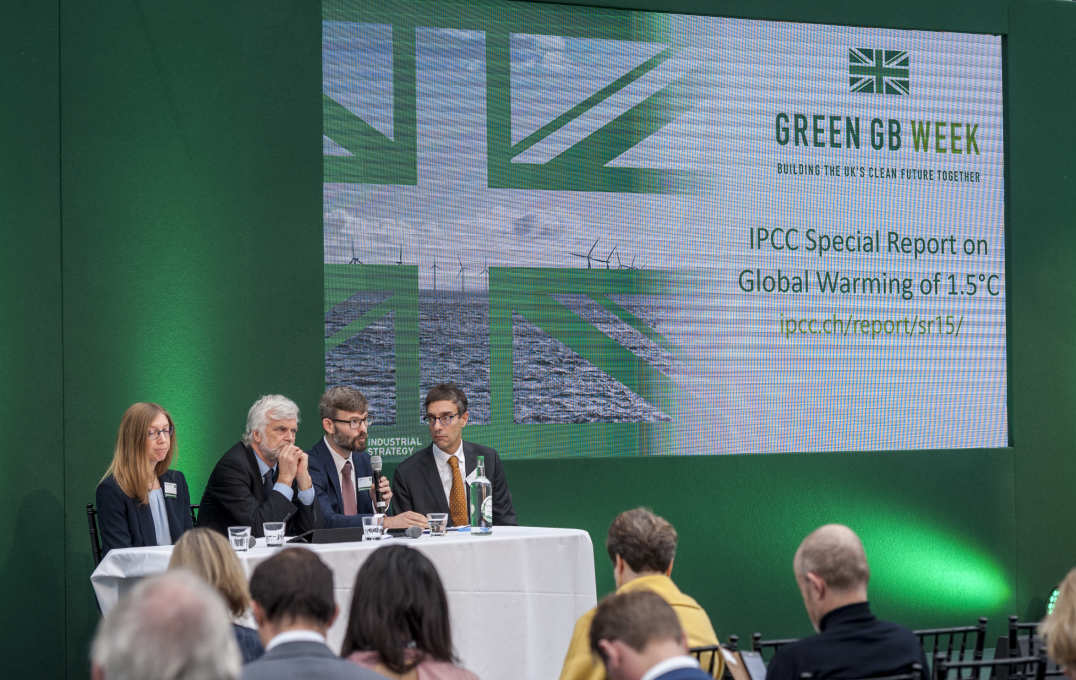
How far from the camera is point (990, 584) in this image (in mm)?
6770

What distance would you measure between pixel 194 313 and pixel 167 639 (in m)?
4.30

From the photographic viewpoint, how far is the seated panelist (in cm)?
441

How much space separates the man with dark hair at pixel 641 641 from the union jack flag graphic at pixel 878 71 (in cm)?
517

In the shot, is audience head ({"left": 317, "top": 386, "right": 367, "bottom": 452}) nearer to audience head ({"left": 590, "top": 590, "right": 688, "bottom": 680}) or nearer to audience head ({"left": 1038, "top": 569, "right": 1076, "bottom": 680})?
audience head ({"left": 590, "top": 590, "right": 688, "bottom": 680})

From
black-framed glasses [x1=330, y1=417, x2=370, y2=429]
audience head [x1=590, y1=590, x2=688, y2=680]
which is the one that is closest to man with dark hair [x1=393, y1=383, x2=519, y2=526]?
black-framed glasses [x1=330, y1=417, x2=370, y2=429]

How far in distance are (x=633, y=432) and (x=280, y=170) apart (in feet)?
7.37

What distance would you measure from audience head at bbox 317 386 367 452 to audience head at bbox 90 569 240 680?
3320mm

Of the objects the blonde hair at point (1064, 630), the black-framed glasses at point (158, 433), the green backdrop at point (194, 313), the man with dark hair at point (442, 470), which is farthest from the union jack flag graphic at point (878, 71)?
the blonde hair at point (1064, 630)

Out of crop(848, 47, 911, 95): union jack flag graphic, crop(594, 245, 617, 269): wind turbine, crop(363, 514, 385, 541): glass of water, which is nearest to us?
crop(363, 514, 385, 541): glass of water

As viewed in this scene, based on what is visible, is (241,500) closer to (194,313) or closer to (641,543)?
(194,313)

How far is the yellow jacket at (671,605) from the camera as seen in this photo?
9.18 ft

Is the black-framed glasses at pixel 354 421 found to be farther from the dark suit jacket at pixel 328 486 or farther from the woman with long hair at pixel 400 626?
the woman with long hair at pixel 400 626

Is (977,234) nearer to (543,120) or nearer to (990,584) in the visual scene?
(990,584)

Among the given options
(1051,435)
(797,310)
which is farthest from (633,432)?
(1051,435)
